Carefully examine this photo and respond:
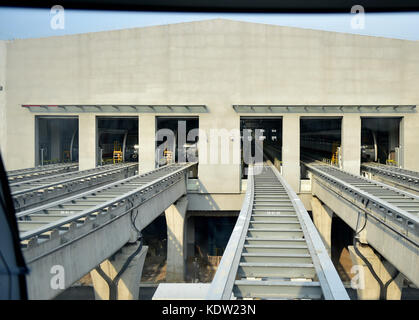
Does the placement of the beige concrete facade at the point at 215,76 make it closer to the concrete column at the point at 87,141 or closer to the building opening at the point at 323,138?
the concrete column at the point at 87,141

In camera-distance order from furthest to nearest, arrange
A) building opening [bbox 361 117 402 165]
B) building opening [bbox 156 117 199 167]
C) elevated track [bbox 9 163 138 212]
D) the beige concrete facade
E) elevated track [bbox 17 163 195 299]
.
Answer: building opening [bbox 361 117 402 165] < building opening [bbox 156 117 199 167] < the beige concrete facade < elevated track [bbox 9 163 138 212] < elevated track [bbox 17 163 195 299]

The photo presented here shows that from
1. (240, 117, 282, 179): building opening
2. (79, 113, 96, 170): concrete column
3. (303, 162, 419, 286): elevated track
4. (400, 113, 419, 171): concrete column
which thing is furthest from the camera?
(240, 117, 282, 179): building opening

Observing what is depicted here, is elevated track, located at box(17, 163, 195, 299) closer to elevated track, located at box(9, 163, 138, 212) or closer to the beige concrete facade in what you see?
elevated track, located at box(9, 163, 138, 212)

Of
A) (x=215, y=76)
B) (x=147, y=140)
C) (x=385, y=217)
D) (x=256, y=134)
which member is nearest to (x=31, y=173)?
(x=147, y=140)

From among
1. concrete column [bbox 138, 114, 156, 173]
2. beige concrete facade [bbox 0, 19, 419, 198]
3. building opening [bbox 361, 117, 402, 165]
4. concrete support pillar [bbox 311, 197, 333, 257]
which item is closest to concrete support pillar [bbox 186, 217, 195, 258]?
beige concrete facade [bbox 0, 19, 419, 198]

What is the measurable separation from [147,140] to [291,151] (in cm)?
959

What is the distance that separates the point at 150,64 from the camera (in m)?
22.4

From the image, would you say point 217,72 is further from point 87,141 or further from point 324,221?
point 324,221

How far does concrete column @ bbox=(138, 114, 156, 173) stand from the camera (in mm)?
22719

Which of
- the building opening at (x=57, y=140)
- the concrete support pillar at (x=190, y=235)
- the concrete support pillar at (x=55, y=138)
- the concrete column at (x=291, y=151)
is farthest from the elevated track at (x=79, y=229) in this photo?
the concrete support pillar at (x=55, y=138)

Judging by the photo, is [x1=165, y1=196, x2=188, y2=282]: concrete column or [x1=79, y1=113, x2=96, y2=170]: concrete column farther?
[x1=79, y1=113, x2=96, y2=170]: concrete column

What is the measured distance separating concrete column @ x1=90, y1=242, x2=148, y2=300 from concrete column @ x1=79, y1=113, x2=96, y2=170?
12720 millimetres

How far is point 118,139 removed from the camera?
31.0 meters
